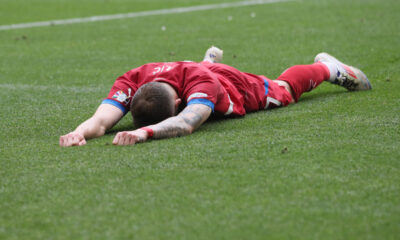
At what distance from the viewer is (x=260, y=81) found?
3.89 m

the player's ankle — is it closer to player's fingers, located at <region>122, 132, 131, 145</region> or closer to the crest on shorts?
the crest on shorts

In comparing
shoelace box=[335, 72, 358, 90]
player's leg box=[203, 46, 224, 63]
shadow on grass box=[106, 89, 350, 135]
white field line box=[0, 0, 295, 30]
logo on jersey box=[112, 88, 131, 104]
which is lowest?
white field line box=[0, 0, 295, 30]

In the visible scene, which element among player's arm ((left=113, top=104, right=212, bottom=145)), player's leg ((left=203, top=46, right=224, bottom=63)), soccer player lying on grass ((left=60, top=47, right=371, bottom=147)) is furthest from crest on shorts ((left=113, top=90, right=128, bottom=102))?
player's leg ((left=203, top=46, right=224, bottom=63))

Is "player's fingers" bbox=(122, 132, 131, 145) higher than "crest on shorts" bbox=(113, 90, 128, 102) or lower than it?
lower

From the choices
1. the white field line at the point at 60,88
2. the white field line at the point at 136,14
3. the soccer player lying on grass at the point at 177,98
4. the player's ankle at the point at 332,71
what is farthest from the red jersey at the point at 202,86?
the white field line at the point at 136,14

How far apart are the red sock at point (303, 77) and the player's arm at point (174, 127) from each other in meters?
1.05

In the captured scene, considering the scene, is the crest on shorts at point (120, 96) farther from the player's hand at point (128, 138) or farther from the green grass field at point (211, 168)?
the player's hand at point (128, 138)

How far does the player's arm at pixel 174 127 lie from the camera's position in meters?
2.92

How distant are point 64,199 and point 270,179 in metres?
0.83

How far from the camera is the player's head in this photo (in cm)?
316

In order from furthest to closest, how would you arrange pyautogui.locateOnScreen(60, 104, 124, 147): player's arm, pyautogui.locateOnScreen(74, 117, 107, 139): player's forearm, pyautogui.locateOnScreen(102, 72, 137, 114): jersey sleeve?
pyautogui.locateOnScreen(102, 72, 137, 114): jersey sleeve < pyautogui.locateOnScreen(74, 117, 107, 139): player's forearm < pyautogui.locateOnScreen(60, 104, 124, 147): player's arm

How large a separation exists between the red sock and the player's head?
45.2 inches

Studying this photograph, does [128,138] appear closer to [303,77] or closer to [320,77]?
[303,77]

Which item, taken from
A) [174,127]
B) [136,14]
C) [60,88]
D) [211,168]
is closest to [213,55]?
[60,88]
